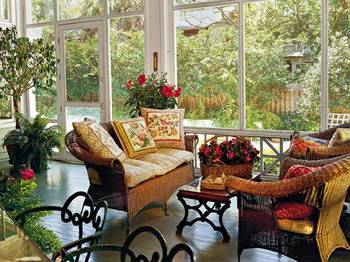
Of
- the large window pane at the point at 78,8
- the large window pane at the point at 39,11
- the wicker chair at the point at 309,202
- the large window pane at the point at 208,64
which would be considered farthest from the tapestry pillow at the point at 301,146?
the large window pane at the point at 39,11

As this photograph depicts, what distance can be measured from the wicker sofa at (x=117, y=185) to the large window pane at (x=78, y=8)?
3.21 metres

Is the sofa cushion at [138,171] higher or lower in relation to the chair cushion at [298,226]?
higher

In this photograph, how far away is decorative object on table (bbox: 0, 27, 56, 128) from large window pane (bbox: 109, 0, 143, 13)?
1.24 m

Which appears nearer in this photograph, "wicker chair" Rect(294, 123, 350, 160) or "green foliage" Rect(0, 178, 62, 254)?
"green foliage" Rect(0, 178, 62, 254)

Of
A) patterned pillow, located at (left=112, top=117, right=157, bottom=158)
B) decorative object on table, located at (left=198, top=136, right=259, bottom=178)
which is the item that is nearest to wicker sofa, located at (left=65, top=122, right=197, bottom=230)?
patterned pillow, located at (left=112, top=117, right=157, bottom=158)

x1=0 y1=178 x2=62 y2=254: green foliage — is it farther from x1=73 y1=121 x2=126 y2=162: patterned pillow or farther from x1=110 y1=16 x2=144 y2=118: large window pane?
x1=110 y1=16 x2=144 y2=118: large window pane

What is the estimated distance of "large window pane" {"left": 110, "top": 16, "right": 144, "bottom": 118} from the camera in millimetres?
6527

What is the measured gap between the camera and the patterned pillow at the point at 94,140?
4090mm

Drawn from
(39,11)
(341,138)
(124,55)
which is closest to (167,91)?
(124,55)

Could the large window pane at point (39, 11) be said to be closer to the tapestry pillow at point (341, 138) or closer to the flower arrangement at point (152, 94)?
the flower arrangement at point (152, 94)

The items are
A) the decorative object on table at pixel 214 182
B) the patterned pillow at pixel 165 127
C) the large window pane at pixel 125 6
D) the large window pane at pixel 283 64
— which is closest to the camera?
the decorative object on table at pixel 214 182

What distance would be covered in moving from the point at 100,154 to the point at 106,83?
9.76ft

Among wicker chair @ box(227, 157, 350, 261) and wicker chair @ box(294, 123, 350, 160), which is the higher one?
wicker chair @ box(294, 123, 350, 160)

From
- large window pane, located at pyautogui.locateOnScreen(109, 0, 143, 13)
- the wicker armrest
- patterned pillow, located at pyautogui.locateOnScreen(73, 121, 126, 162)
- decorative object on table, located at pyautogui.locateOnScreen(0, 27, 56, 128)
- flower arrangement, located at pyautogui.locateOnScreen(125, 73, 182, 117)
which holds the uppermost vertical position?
large window pane, located at pyautogui.locateOnScreen(109, 0, 143, 13)
